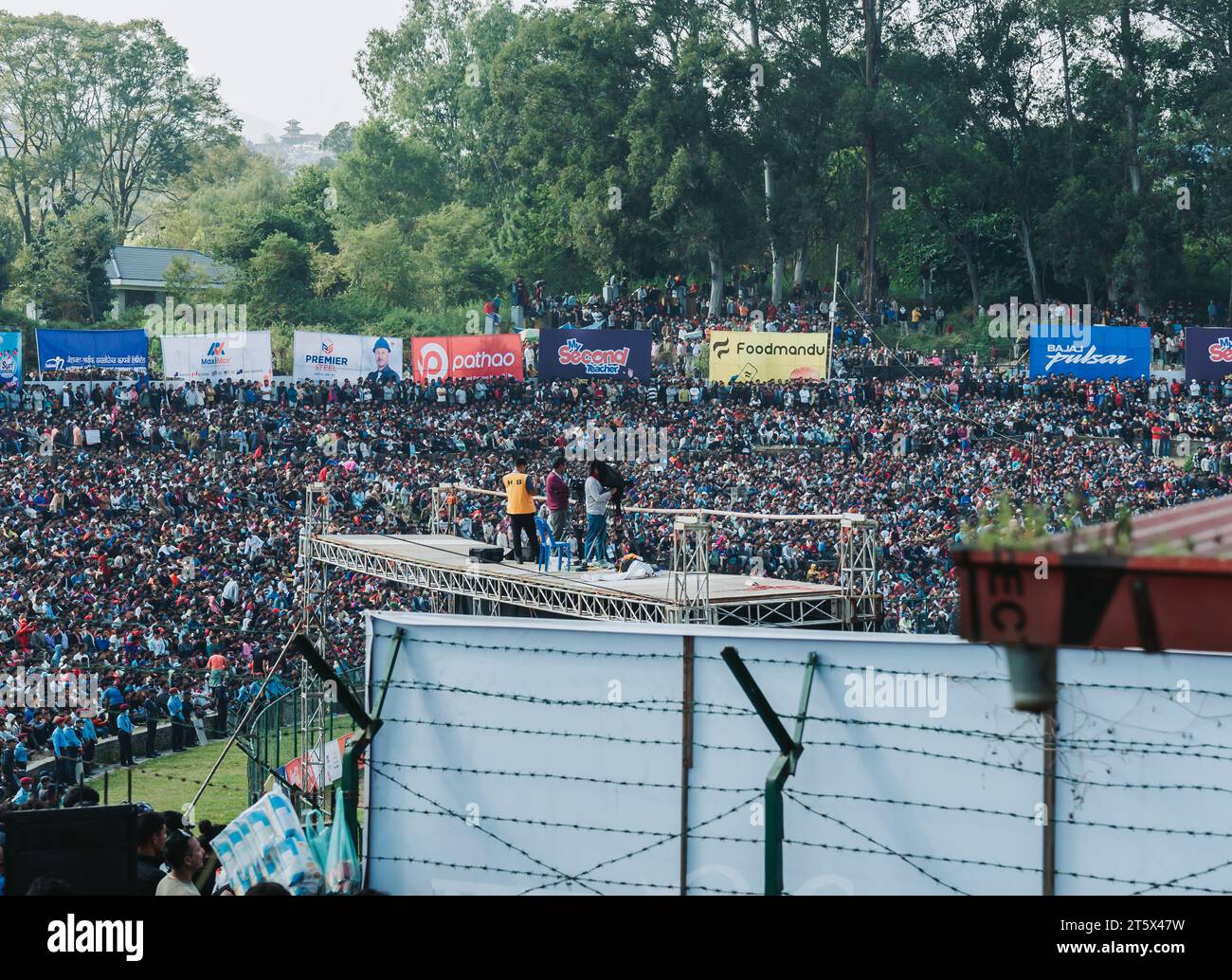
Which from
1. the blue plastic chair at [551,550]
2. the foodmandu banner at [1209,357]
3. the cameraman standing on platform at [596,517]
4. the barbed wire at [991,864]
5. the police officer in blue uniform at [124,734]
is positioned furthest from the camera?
the foodmandu banner at [1209,357]

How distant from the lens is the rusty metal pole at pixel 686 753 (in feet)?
23.1

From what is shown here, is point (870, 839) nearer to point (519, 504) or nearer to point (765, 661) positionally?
point (765, 661)

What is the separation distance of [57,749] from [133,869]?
14570mm

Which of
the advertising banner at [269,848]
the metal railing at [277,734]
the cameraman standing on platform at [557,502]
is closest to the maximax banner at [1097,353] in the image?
the metal railing at [277,734]

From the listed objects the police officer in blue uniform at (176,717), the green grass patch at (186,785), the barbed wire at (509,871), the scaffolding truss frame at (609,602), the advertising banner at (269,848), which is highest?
the advertising banner at (269,848)

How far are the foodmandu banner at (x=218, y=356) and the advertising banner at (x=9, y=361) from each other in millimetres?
3313

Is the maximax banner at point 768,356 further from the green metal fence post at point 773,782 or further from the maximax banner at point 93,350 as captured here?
the green metal fence post at point 773,782

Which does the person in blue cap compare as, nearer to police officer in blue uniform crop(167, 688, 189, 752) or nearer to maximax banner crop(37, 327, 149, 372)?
maximax banner crop(37, 327, 149, 372)

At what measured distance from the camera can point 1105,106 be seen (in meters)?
54.4

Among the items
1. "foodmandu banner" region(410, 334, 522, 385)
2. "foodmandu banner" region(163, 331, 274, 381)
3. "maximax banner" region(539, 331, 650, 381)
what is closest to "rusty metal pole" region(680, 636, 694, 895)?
"foodmandu banner" region(163, 331, 274, 381)

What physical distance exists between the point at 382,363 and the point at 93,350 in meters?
7.32

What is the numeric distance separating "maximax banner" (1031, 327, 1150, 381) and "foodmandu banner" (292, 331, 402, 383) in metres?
17.1
